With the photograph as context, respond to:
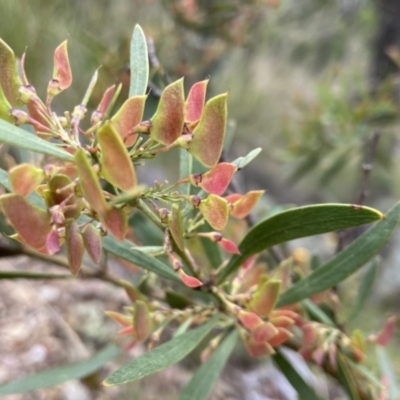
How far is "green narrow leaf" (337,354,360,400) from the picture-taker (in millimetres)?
537

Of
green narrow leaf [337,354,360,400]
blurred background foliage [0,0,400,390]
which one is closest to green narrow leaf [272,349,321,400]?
green narrow leaf [337,354,360,400]

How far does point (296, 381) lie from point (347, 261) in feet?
0.62

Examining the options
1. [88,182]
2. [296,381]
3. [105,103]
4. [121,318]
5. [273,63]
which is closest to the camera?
[88,182]

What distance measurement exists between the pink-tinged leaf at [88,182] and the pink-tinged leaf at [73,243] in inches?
1.7

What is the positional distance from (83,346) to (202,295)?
84 cm

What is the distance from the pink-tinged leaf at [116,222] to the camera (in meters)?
0.28

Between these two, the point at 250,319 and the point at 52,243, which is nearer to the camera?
the point at 52,243

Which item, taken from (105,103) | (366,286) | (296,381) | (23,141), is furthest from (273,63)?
(23,141)

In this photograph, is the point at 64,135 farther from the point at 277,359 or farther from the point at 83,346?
the point at 83,346

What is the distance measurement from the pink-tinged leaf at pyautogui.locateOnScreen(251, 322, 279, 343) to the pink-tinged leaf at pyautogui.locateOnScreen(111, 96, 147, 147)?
0.77 ft

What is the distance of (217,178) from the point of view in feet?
1.09

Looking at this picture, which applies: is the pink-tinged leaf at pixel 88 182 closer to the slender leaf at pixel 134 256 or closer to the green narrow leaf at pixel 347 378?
the slender leaf at pixel 134 256

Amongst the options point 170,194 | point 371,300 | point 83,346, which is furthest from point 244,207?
point 371,300

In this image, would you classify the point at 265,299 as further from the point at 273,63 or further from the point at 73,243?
the point at 273,63
